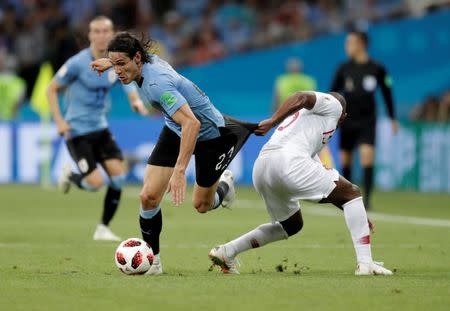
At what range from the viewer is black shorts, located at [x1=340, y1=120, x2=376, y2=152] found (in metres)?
18.3

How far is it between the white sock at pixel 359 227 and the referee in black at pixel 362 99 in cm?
843

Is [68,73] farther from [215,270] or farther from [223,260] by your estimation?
[223,260]

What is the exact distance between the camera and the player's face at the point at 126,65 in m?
9.60

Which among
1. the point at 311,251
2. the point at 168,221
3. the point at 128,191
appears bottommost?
the point at 128,191

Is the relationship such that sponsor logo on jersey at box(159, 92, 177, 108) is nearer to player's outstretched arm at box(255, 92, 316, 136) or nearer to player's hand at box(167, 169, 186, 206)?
player's hand at box(167, 169, 186, 206)

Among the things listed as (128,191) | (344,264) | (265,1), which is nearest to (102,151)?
(344,264)

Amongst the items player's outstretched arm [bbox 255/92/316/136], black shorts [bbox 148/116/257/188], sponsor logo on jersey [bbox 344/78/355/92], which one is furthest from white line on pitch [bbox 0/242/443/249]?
sponsor logo on jersey [bbox 344/78/355/92]

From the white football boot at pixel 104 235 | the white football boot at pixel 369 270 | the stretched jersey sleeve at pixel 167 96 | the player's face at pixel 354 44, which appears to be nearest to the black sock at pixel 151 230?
the stretched jersey sleeve at pixel 167 96

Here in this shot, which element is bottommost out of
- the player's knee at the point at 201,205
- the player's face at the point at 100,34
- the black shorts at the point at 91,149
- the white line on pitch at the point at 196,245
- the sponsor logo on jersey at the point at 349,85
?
the white line on pitch at the point at 196,245

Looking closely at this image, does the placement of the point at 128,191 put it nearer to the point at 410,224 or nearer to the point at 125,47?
the point at 410,224

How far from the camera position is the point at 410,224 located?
52.1 feet

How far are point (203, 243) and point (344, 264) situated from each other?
2.60 m

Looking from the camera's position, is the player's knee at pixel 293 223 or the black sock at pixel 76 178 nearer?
the player's knee at pixel 293 223

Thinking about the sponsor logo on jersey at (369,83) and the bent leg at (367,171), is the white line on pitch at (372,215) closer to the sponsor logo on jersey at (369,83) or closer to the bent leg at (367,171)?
the bent leg at (367,171)
